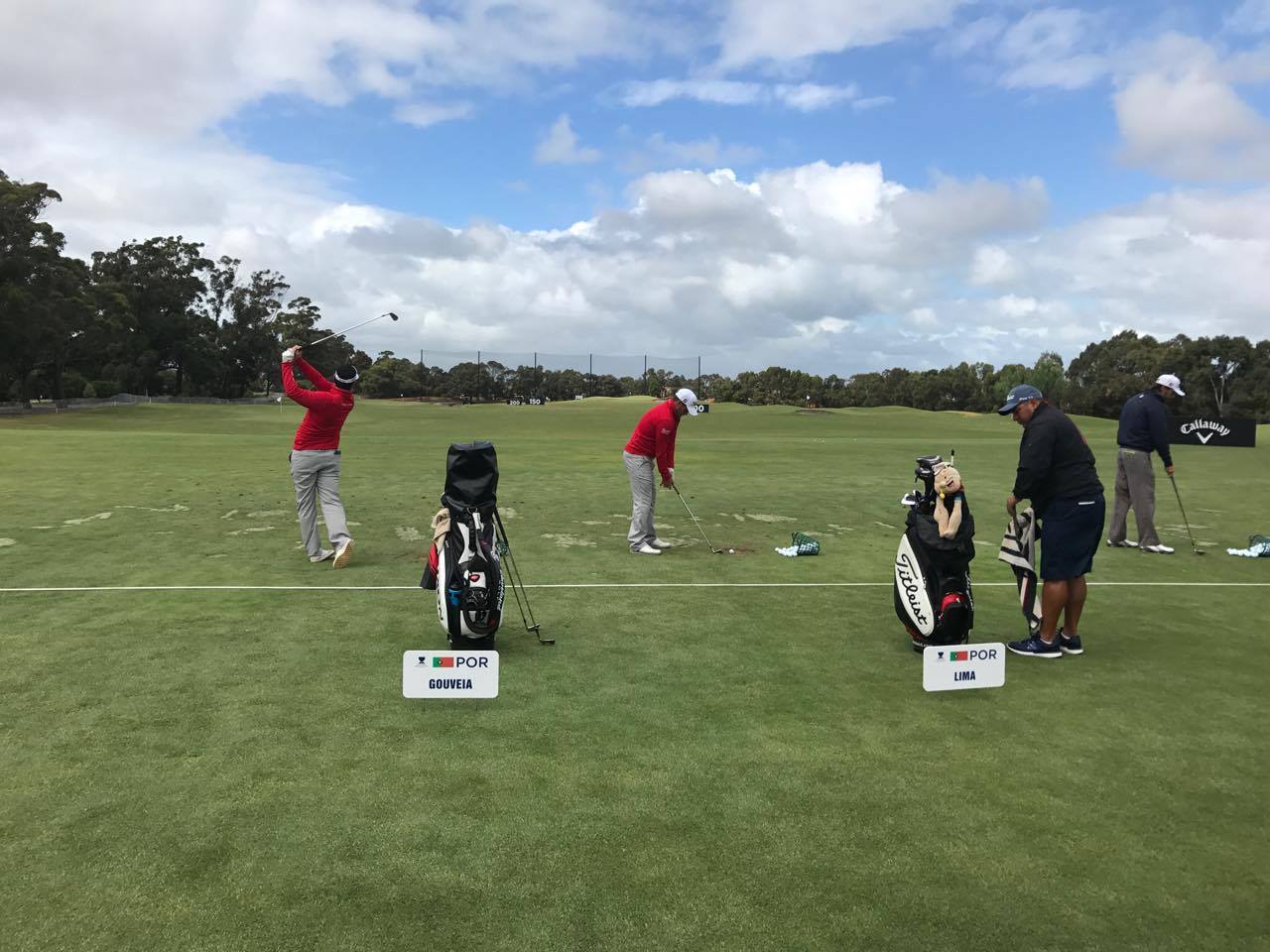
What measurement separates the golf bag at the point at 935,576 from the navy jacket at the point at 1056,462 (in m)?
0.67

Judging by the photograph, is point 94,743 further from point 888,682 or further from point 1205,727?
point 1205,727

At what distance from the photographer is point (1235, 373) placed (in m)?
101

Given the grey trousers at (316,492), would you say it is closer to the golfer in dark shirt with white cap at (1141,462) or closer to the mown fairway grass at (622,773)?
the mown fairway grass at (622,773)

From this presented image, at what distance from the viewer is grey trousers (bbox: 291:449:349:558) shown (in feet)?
33.9

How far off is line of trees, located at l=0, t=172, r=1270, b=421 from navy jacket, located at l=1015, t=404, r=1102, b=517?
64855mm

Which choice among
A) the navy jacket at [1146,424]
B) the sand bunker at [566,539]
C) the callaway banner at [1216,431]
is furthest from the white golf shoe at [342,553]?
the callaway banner at [1216,431]

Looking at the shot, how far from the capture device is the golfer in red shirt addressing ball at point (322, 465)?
1012cm

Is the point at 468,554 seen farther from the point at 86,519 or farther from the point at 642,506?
the point at 86,519

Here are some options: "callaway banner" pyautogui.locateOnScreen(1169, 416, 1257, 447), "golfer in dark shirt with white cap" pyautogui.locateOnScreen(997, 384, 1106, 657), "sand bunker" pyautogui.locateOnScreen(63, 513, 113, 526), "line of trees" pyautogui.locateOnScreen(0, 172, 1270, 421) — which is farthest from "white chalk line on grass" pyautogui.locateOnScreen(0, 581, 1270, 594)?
"line of trees" pyautogui.locateOnScreen(0, 172, 1270, 421)

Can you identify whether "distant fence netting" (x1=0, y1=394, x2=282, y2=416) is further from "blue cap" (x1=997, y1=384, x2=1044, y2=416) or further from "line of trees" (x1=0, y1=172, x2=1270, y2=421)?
"blue cap" (x1=997, y1=384, x2=1044, y2=416)

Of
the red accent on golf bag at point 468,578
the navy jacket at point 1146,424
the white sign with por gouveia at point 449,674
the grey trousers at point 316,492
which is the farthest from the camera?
the navy jacket at point 1146,424

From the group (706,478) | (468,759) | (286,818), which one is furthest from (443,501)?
(706,478)

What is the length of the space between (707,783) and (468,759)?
131 cm

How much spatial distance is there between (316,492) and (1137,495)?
10.7 meters
